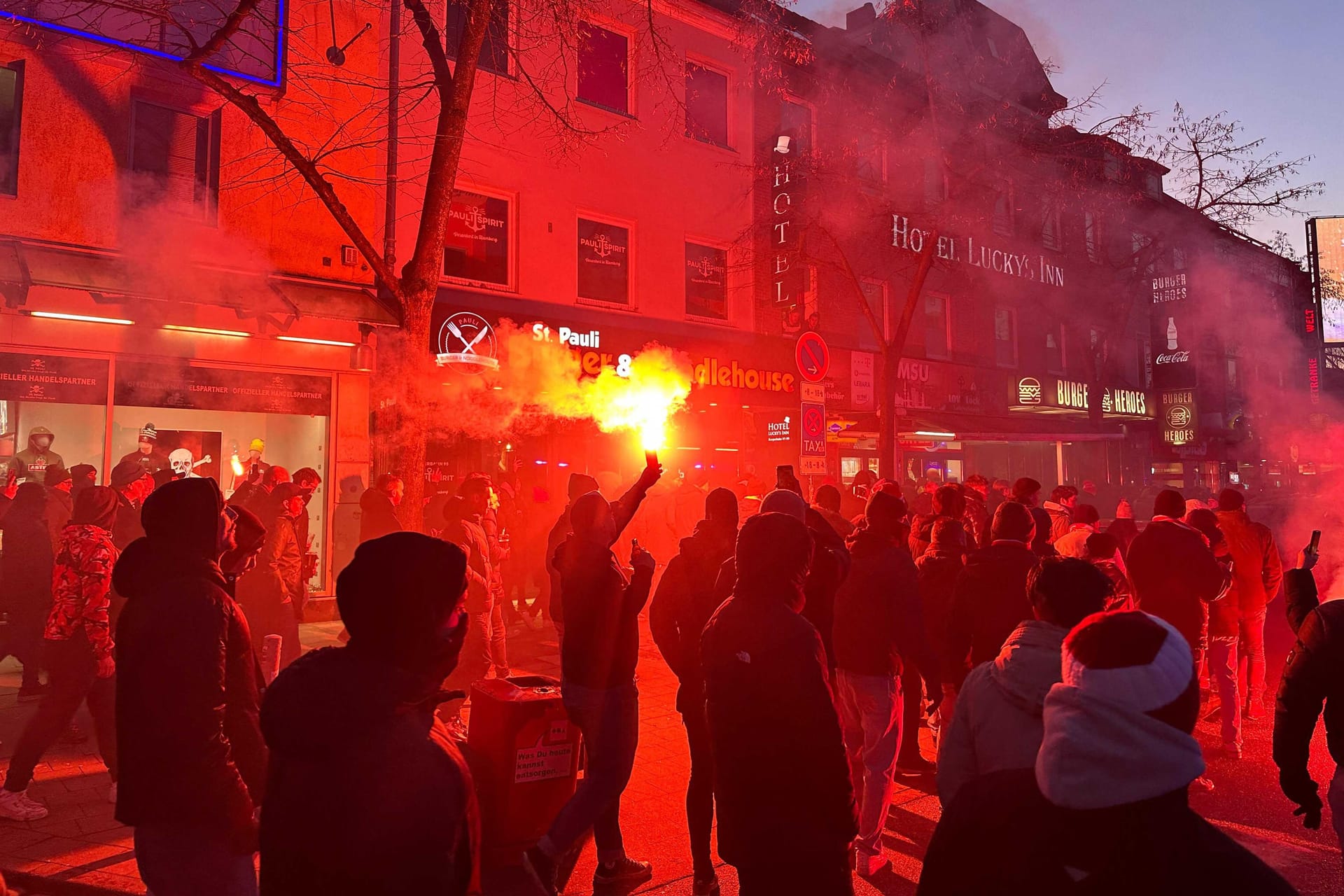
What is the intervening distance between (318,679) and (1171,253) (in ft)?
116

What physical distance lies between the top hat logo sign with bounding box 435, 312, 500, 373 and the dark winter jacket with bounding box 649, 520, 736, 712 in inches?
351

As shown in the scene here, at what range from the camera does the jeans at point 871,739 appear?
4.49m

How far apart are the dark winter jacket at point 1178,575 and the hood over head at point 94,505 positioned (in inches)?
270

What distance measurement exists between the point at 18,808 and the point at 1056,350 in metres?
26.5

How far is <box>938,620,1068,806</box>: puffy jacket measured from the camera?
246 centimetres

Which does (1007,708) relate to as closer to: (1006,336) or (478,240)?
(478,240)

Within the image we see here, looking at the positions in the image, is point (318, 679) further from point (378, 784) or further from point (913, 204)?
point (913, 204)

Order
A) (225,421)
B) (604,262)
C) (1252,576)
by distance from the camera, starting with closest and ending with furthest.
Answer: (1252,576) → (225,421) → (604,262)

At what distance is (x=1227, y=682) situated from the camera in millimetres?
6363

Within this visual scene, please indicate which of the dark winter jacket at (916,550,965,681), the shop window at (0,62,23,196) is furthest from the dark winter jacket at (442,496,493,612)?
the shop window at (0,62,23,196)

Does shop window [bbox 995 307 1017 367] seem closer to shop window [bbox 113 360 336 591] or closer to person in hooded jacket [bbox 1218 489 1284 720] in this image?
person in hooded jacket [bbox 1218 489 1284 720]

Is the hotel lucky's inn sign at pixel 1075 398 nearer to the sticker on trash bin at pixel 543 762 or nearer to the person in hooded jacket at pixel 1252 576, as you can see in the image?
the person in hooded jacket at pixel 1252 576

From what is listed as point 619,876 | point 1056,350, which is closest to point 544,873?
point 619,876

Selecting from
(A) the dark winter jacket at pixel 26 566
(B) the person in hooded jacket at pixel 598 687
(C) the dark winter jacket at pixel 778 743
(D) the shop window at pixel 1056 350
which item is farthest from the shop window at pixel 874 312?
(C) the dark winter jacket at pixel 778 743
